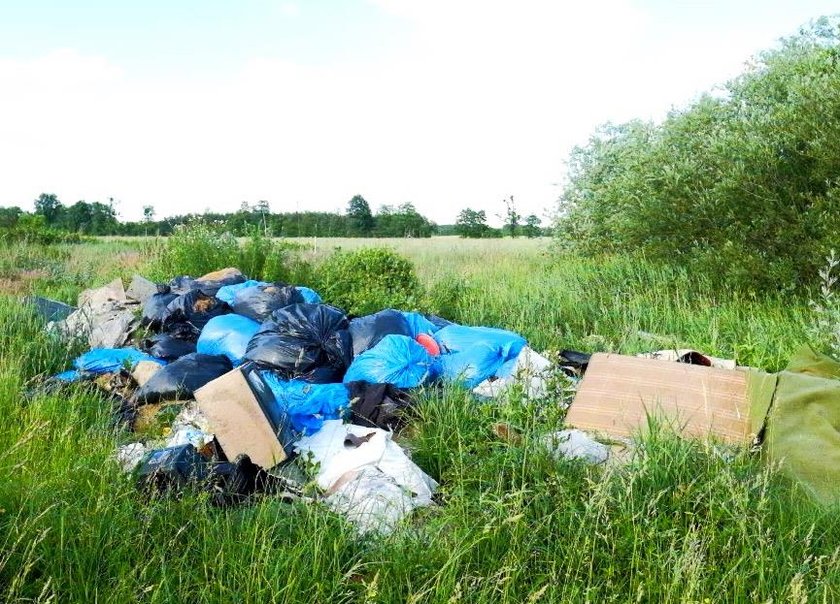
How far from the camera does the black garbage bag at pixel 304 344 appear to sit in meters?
5.02

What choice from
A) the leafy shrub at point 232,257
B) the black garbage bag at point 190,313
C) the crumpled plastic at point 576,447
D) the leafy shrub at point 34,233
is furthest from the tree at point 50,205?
the crumpled plastic at point 576,447

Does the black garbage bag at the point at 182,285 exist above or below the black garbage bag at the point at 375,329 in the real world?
above

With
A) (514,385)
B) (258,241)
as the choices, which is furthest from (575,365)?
(258,241)

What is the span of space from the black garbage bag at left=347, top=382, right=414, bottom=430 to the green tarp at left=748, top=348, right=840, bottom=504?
1.89 meters

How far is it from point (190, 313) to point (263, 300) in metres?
0.72

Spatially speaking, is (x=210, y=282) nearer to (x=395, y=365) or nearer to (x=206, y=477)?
(x=395, y=365)

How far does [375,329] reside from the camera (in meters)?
5.34

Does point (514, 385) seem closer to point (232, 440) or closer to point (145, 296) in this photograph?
point (232, 440)

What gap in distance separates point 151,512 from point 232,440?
103 cm

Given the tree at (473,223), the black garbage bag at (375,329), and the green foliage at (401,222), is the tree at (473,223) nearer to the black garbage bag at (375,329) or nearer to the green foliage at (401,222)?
the green foliage at (401,222)

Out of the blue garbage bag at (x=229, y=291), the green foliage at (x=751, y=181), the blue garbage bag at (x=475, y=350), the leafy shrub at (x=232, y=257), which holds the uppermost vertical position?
the green foliage at (x=751, y=181)

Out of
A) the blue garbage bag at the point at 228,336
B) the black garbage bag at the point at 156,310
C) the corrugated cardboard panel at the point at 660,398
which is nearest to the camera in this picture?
the corrugated cardboard panel at the point at 660,398

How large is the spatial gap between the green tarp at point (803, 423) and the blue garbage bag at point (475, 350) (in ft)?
5.67

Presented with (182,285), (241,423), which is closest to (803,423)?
(241,423)
